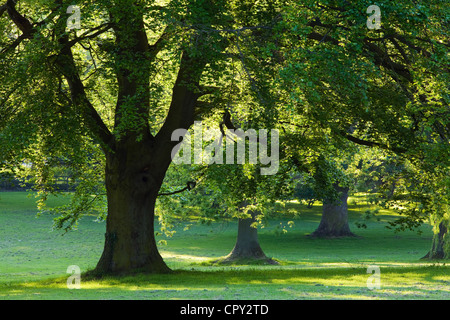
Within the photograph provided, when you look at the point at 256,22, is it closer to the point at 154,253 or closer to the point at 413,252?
the point at 154,253

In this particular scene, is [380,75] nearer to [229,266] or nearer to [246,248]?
[229,266]

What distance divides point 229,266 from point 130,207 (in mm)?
11223

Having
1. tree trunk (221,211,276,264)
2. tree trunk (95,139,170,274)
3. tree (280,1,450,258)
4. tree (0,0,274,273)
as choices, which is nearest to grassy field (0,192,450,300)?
tree trunk (95,139,170,274)

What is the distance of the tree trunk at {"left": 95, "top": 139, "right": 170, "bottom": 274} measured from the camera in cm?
1630

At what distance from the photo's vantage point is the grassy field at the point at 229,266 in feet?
38.4

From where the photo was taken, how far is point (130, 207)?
16406 millimetres

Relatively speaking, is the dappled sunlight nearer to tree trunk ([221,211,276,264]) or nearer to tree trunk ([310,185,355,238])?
tree trunk ([221,211,276,264])

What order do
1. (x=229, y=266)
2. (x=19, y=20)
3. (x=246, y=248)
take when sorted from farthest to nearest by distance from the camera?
1. (x=246, y=248)
2. (x=229, y=266)
3. (x=19, y=20)

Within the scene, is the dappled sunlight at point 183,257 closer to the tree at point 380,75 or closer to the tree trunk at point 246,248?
the tree trunk at point 246,248

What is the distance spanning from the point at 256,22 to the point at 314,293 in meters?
6.86

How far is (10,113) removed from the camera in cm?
1484

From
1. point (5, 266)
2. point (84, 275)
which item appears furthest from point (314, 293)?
point (5, 266)

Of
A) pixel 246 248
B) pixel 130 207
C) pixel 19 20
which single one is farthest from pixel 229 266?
pixel 19 20

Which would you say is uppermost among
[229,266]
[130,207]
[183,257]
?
[130,207]
